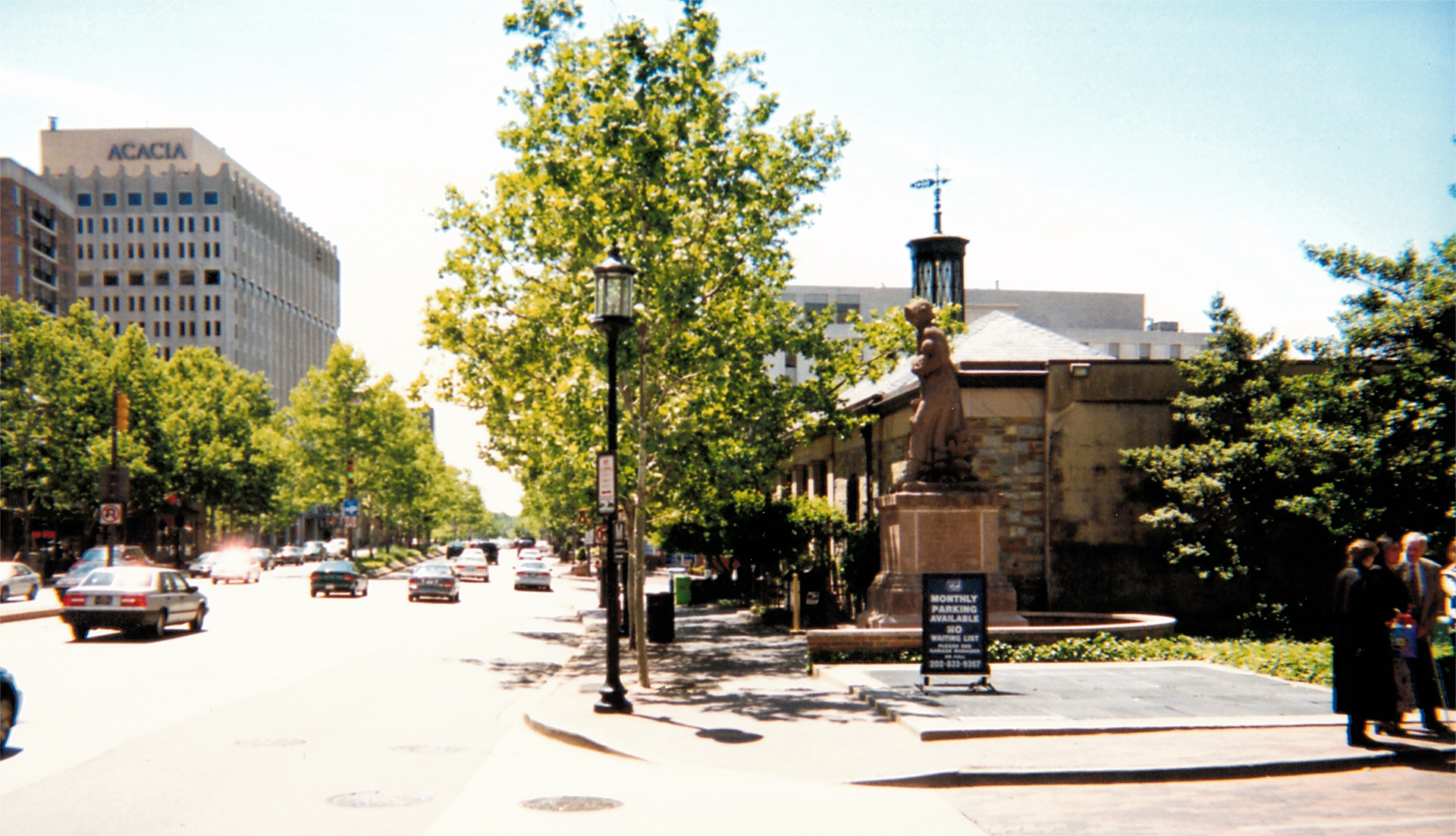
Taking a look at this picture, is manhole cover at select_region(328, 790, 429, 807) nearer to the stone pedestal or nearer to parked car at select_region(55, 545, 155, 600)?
the stone pedestal

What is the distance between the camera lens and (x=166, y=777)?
9.61 m

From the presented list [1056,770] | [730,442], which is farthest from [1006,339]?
[1056,770]

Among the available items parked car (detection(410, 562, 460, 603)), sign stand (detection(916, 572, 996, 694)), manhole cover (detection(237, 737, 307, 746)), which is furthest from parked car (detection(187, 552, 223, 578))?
sign stand (detection(916, 572, 996, 694))

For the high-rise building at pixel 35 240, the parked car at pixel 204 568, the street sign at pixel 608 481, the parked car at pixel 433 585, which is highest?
the high-rise building at pixel 35 240

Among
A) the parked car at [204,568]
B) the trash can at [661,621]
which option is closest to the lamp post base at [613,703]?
the trash can at [661,621]

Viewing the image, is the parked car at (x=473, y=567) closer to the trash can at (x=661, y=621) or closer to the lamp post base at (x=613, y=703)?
the trash can at (x=661, y=621)

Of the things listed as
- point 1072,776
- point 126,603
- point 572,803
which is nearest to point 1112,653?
point 1072,776

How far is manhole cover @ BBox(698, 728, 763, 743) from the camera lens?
37.9ft

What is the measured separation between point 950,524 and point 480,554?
4403 cm

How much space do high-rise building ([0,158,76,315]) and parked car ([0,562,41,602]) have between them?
149ft

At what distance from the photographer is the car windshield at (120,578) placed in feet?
76.2

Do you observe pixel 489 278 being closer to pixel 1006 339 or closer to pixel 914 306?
pixel 914 306

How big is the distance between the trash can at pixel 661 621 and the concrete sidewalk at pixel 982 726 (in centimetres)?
538

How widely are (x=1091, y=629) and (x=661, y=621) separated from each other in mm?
8346
